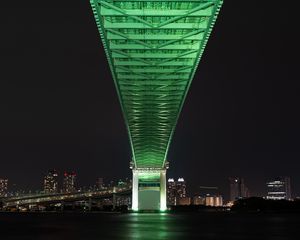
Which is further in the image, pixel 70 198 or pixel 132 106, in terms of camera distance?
pixel 70 198

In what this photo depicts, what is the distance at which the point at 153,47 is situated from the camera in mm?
37406

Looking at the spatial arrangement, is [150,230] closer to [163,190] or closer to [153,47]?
[153,47]

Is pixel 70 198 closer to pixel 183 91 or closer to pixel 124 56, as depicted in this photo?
pixel 183 91

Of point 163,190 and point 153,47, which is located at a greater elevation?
point 153,47

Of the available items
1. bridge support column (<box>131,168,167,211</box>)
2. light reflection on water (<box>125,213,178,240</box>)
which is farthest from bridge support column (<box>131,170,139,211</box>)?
light reflection on water (<box>125,213,178,240</box>)

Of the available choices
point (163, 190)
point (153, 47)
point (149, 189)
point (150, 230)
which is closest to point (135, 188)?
point (149, 189)

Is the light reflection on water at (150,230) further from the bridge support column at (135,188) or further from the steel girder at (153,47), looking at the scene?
the bridge support column at (135,188)

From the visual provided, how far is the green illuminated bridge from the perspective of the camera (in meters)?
30.9

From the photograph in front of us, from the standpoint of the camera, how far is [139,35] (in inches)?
1393

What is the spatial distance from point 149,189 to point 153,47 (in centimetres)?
6325

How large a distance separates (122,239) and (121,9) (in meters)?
13.7

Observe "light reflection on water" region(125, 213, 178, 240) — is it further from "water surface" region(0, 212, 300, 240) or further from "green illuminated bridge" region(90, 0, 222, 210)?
"green illuminated bridge" region(90, 0, 222, 210)

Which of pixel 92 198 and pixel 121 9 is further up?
pixel 121 9

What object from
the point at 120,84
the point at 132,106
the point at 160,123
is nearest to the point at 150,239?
the point at 120,84
